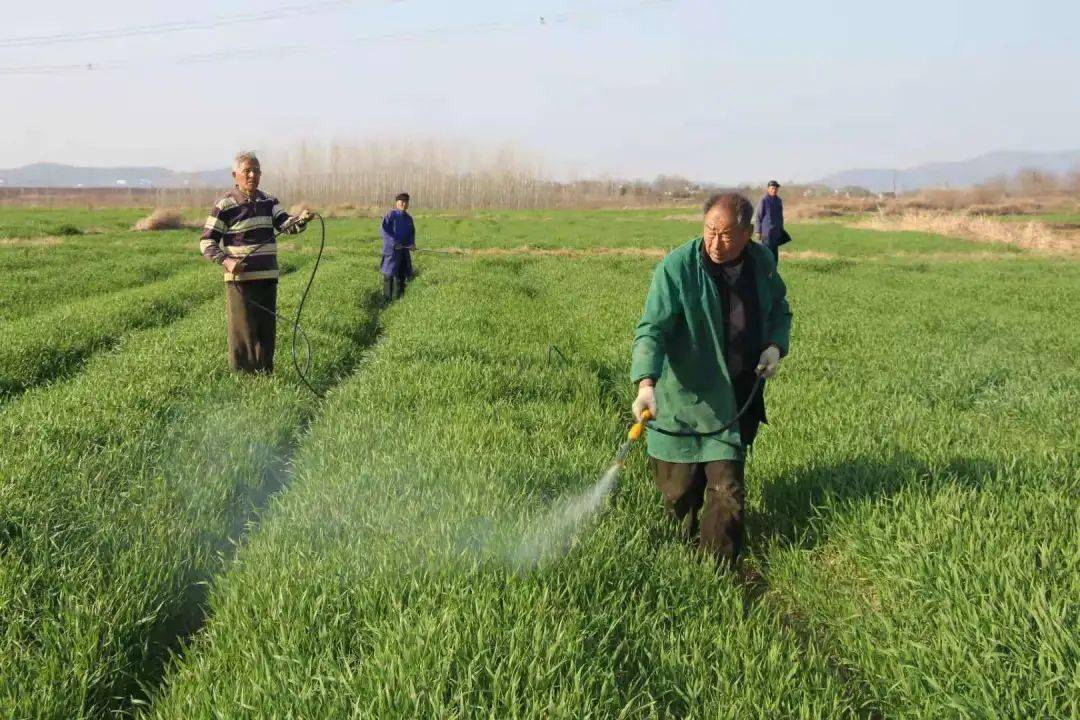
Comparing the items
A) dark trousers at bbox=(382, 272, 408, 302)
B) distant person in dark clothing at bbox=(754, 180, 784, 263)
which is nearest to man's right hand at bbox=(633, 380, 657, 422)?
dark trousers at bbox=(382, 272, 408, 302)

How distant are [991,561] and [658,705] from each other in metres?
1.66

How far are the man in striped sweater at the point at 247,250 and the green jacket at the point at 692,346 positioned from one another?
3.80m

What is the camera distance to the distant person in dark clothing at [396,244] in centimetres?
1273

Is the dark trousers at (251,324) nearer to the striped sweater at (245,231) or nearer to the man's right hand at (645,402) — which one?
the striped sweater at (245,231)

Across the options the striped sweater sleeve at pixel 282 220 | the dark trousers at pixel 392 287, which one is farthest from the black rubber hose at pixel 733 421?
the dark trousers at pixel 392 287

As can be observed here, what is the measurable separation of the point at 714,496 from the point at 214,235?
4.90 meters

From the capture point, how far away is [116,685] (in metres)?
A: 2.67

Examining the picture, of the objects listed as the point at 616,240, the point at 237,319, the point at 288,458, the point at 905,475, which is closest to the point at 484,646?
the point at 905,475

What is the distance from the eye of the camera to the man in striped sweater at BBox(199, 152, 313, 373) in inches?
242

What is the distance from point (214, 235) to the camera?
618cm

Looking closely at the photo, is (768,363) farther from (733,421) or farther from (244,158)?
(244,158)

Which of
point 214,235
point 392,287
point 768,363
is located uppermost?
point 214,235

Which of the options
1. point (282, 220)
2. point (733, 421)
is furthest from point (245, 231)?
point (733, 421)

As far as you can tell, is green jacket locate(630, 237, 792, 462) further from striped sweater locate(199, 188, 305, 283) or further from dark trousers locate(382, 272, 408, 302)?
dark trousers locate(382, 272, 408, 302)
